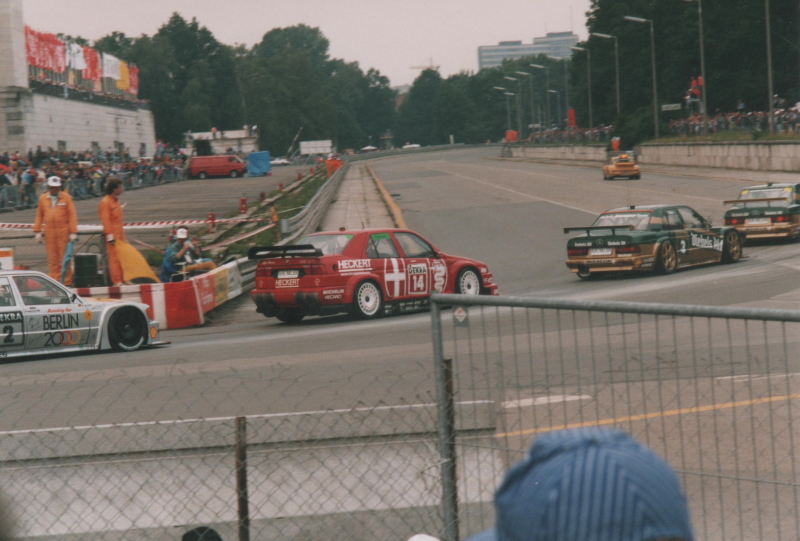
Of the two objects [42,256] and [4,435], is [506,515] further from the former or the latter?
[42,256]

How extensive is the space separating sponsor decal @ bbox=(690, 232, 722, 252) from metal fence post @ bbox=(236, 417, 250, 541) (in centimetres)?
1744

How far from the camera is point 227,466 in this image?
5203 millimetres

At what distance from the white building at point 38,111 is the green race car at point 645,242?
43213 mm

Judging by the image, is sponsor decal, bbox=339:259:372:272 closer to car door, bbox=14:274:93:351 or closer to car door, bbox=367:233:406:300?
car door, bbox=367:233:406:300

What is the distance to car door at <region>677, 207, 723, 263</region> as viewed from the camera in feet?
68.0

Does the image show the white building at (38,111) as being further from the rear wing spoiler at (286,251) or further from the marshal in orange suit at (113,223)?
the rear wing spoiler at (286,251)

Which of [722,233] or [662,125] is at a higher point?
[662,125]

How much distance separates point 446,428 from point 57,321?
30.5 ft

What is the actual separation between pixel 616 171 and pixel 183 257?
35.5 m

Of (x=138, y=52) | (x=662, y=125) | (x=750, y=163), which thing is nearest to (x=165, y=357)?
(x=750, y=163)

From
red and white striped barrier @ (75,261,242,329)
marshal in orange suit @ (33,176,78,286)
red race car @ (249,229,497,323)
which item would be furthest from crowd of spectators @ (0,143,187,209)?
A: red race car @ (249,229,497,323)

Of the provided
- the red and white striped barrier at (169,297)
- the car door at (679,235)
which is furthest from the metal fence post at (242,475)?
the car door at (679,235)

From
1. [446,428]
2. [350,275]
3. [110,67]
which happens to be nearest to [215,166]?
[110,67]

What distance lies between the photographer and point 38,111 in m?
58.8
